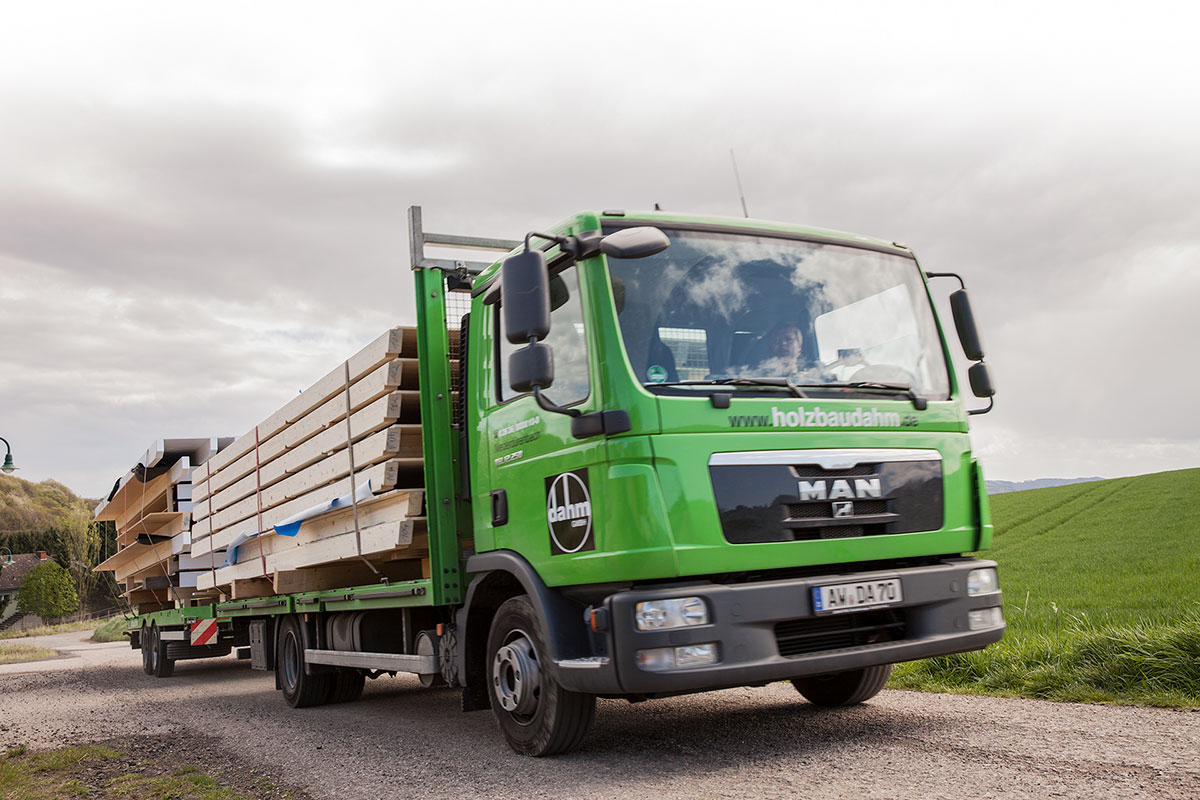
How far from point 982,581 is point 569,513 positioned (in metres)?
2.13

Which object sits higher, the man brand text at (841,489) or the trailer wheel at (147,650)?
the man brand text at (841,489)

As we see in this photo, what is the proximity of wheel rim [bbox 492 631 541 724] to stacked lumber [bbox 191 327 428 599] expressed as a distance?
3.49 ft

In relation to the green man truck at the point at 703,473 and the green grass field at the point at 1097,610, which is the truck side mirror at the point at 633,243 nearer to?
the green man truck at the point at 703,473

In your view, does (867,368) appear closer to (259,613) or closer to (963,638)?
(963,638)

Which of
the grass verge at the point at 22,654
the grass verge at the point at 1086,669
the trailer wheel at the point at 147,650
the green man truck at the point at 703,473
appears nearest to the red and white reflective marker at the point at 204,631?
the trailer wheel at the point at 147,650

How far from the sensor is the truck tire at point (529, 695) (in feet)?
17.0

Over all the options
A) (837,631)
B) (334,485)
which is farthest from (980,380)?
(334,485)

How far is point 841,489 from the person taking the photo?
16.3 feet

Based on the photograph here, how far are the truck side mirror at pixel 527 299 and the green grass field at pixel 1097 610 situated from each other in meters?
3.96

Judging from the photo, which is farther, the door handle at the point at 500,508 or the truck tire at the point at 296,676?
the truck tire at the point at 296,676

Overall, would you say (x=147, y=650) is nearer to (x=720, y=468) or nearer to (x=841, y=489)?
(x=720, y=468)

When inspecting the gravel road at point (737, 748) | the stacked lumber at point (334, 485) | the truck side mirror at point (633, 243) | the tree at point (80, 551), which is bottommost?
the gravel road at point (737, 748)

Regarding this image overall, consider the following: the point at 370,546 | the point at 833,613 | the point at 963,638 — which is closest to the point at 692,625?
the point at 833,613

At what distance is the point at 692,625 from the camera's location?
4.57 m
